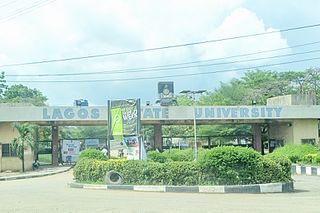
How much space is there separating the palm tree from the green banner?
518 inches

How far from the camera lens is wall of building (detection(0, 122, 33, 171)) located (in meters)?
35.2

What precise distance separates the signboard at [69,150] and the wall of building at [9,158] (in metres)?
3.99

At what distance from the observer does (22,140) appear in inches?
1323

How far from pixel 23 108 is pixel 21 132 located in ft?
9.17

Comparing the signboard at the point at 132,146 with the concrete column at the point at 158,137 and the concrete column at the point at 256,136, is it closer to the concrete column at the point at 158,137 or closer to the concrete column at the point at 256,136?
the concrete column at the point at 158,137

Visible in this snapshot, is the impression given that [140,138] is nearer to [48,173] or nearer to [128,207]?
[128,207]

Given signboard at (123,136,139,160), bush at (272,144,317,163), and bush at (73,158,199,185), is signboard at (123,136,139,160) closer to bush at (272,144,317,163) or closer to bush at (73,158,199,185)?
bush at (73,158,199,185)

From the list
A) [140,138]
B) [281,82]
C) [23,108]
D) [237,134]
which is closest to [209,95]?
[281,82]

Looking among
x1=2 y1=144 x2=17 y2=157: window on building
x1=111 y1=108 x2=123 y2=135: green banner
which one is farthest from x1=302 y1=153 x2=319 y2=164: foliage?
x1=2 y1=144 x2=17 y2=157: window on building

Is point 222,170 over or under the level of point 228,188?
over

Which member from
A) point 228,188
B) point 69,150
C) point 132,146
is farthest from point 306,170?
point 69,150

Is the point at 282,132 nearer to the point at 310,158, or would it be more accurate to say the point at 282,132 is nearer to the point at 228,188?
the point at 310,158

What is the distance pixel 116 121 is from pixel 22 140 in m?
13.4

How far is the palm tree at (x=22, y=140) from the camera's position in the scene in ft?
110
